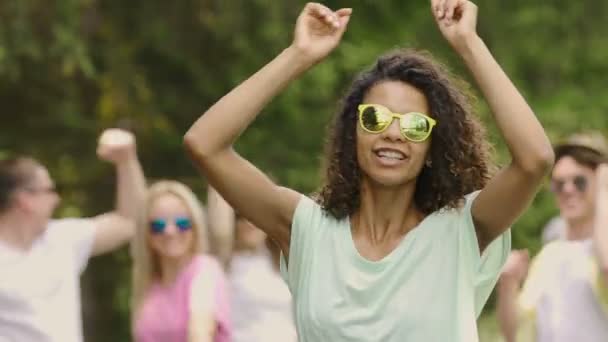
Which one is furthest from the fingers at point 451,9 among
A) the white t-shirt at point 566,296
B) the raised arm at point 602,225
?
the white t-shirt at point 566,296

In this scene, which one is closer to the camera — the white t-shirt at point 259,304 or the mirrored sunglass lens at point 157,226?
the mirrored sunglass lens at point 157,226

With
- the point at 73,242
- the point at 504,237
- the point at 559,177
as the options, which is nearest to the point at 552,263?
the point at 559,177

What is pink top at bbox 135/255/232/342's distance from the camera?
791cm

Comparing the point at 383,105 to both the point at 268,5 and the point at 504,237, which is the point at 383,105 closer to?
the point at 504,237

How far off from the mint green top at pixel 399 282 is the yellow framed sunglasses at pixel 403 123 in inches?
8.7

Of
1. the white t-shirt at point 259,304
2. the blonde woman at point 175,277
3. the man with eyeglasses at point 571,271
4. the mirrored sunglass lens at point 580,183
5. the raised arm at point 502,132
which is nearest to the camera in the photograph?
the raised arm at point 502,132

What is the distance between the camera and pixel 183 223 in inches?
329

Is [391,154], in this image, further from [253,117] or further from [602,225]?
[602,225]

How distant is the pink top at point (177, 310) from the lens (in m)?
7.91

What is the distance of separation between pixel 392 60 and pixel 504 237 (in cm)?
56

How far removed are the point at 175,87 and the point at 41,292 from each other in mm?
7702

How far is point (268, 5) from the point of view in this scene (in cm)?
1400

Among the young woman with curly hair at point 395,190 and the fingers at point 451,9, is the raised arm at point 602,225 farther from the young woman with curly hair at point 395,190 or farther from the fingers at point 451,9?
the fingers at point 451,9

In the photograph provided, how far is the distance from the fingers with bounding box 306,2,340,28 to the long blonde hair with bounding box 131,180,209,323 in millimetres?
3649
